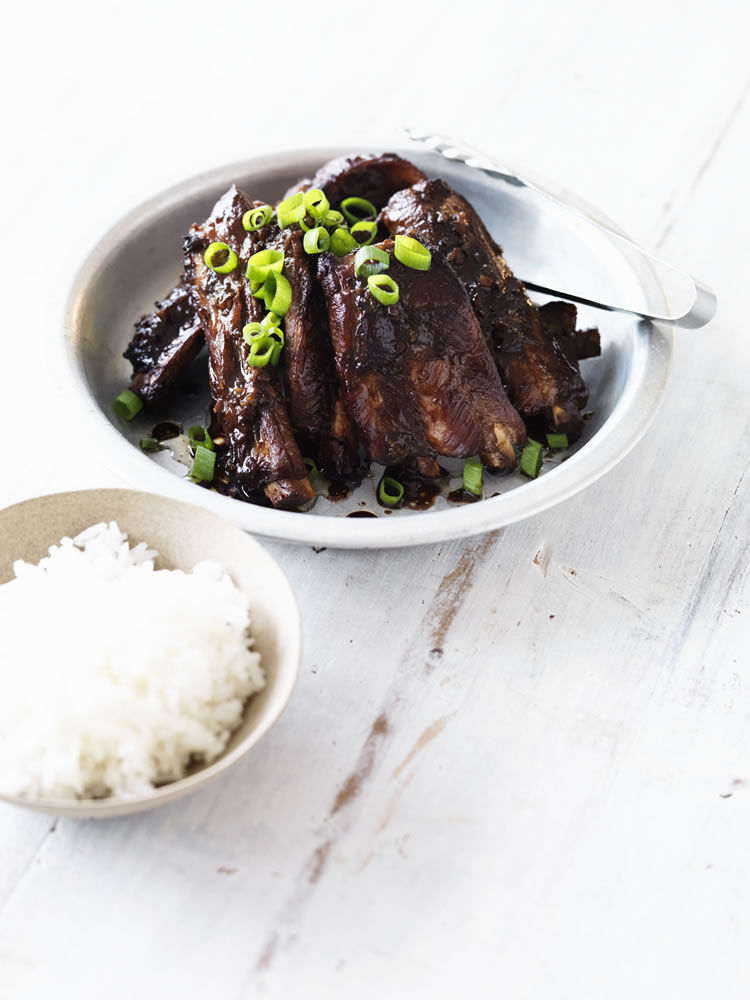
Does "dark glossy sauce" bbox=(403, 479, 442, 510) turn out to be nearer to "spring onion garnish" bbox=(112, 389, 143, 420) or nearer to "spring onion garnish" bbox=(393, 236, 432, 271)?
"spring onion garnish" bbox=(393, 236, 432, 271)

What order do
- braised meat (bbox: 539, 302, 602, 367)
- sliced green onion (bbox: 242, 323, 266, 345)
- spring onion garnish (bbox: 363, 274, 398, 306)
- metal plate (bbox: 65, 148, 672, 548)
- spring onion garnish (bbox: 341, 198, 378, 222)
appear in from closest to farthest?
metal plate (bbox: 65, 148, 672, 548)
spring onion garnish (bbox: 363, 274, 398, 306)
sliced green onion (bbox: 242, 323, 266, 345)
braised meat (bbox: 539, 302, 602, 367)
spring onion garnish (bbox: 341, 198, 378, 222)

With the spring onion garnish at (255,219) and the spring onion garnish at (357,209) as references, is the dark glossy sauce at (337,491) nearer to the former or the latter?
the spring onion garnish at (255,219)

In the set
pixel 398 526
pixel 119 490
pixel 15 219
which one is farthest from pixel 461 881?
pixel 15 219

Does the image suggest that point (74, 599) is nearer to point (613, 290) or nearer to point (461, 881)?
point (461, 881)

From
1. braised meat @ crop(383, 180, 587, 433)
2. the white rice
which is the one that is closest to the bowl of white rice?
the white rice

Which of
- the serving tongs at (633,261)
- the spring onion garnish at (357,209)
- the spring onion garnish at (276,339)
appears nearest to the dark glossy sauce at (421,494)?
the spring onion garnish at (276,339)

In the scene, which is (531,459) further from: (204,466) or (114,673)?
(114,673)
